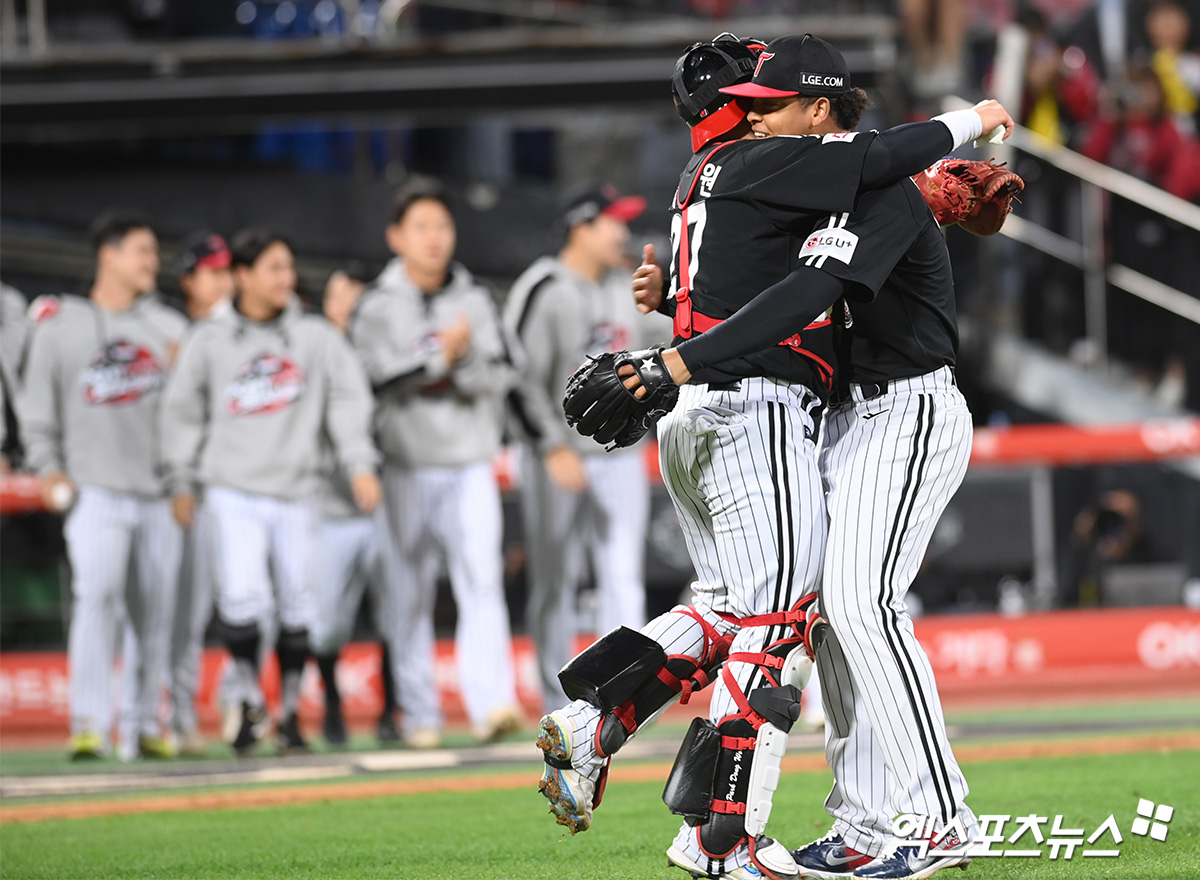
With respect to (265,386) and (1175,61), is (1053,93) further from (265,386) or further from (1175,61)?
(265,386)

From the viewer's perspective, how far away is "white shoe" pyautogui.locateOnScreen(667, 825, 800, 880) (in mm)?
3490

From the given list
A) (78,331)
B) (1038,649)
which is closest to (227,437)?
(78,331)

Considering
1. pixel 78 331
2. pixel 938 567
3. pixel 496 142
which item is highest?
pixel 496 142

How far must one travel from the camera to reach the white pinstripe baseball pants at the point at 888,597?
145 inches

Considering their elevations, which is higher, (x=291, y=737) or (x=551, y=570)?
(x=551, y=570)

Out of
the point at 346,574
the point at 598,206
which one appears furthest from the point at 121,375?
the point at 598,206

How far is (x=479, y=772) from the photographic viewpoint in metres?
6.39

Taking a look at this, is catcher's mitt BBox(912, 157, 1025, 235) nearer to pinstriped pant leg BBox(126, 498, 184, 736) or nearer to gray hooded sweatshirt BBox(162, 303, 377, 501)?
gray hooded sweatshirt BBox(162, 303, 377, 501)

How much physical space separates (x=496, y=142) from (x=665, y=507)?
449 cm

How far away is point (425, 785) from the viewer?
5.94 meters

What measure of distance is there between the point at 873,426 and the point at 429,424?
14.6 ft

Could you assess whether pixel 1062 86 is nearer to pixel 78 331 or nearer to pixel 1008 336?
pixel 1008 336

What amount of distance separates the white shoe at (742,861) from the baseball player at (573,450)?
4.67 meters

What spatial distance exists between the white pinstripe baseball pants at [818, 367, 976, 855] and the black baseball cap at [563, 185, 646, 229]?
4761mm
